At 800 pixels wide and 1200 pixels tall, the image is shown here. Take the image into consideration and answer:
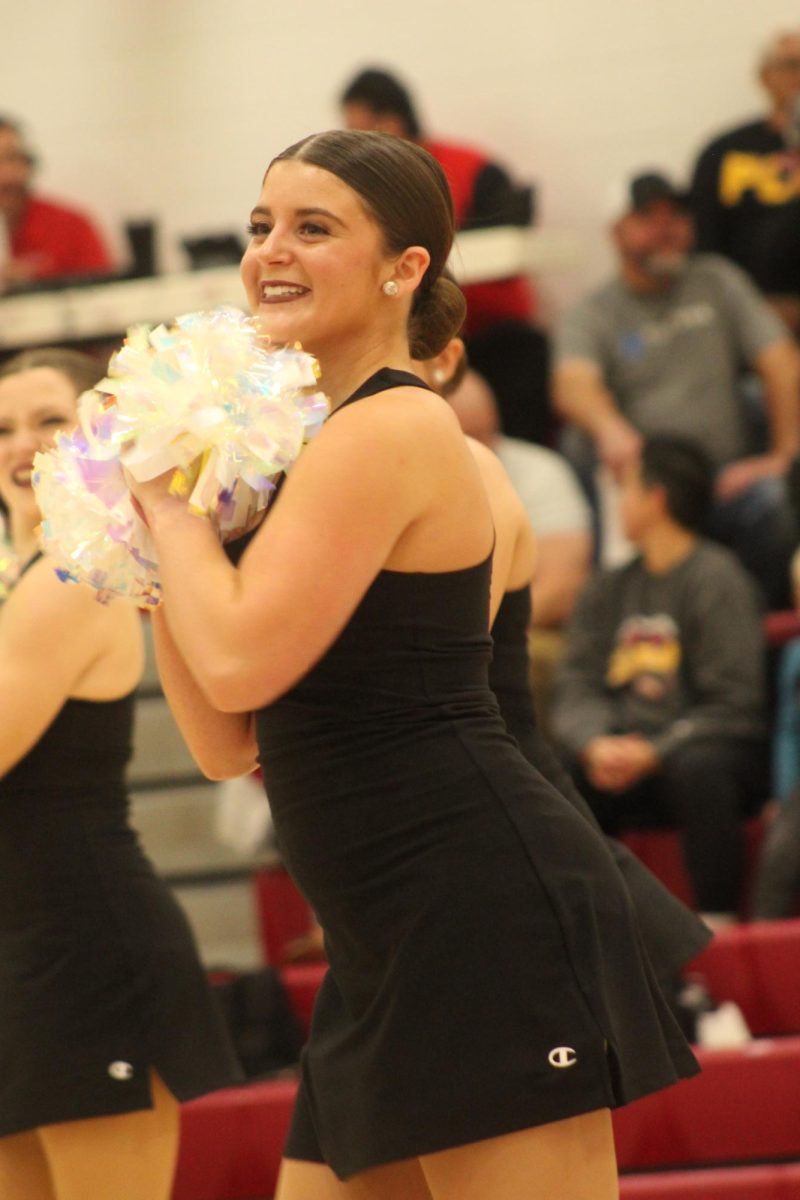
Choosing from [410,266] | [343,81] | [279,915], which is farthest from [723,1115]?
[343,81]

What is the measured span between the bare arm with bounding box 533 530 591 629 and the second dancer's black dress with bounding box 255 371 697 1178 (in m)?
3.70

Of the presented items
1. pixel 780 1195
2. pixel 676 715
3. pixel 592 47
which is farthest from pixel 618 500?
pixel 780 1195

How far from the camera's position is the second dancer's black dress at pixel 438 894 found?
5.53ft

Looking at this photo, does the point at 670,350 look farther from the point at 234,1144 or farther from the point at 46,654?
the point at 46,654

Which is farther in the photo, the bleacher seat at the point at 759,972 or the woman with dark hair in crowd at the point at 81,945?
the bleacher seat at the point at 759,972

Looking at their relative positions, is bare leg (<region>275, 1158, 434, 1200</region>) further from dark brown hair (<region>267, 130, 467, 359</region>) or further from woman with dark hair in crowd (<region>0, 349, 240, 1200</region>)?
dark brown hair (<region>267, 130, 467, 359</region>)

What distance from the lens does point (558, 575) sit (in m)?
5.53

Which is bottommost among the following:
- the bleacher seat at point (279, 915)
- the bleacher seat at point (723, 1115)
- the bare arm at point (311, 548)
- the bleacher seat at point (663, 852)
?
the bleacher seat at point (279, 915)

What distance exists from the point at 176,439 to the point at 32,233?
18.6 feet

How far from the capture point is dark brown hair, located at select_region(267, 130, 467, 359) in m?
1.83

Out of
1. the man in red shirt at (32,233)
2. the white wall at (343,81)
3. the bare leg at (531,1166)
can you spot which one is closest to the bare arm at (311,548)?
the bare leg at (531,1166)

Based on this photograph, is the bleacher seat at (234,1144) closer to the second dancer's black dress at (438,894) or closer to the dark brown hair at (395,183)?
the second dancer's black dress at (438,894)

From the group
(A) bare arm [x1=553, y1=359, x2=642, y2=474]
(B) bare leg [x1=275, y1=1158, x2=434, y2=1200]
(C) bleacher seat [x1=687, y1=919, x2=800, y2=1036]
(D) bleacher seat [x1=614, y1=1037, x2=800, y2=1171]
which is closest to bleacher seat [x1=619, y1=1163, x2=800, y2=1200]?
(D) bleacher seat [x1=614, y1=1037, x2=800, y2=1171]

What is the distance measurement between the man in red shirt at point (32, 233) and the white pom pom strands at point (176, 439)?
488 centimetres
